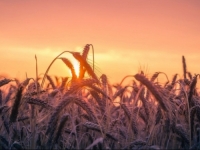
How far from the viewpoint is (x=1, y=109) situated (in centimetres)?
496

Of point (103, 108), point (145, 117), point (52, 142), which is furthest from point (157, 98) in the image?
point (145, 117)

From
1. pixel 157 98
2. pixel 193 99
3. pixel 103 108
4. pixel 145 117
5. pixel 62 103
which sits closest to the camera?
pixel 62 103

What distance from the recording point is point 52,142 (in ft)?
12.4

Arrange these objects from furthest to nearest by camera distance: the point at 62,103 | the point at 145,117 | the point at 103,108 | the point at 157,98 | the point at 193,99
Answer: the point at 145,117 → the point at 193,99 → the point at 103,108 → the point at 157,98 → the point at 62,103

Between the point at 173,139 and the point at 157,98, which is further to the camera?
the point at 173,139

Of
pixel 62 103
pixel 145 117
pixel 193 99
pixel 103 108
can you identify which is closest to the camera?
pixel 62 103

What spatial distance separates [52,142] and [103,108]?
838 mm

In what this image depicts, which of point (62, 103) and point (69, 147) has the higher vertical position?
point (62, 103)

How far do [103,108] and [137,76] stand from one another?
704 millimetres

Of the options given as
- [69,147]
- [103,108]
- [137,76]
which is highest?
[137,76]

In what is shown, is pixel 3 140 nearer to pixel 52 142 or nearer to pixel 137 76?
pixel 52 142

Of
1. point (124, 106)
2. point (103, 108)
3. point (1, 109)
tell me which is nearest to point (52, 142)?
point (103, 108)

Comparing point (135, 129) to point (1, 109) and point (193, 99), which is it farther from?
point (1, 109)

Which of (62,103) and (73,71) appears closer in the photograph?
(62,103)
